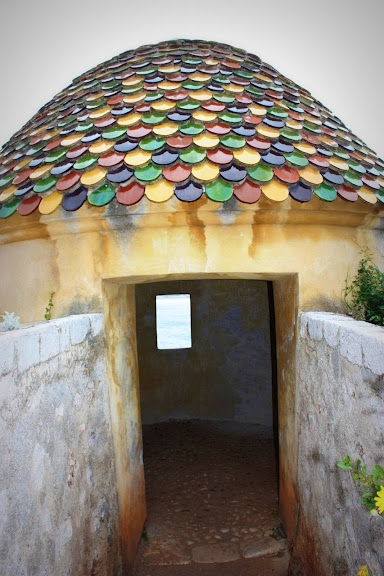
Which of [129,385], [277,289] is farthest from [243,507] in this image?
[277,289]

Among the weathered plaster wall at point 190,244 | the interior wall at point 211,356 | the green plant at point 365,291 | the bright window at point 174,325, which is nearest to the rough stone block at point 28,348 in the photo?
the weathered plaster wall at point 190,244

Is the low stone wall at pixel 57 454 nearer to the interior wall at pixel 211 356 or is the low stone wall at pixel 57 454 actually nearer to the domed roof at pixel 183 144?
the domed roof at pixel 183 144

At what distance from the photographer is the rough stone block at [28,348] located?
1.65m

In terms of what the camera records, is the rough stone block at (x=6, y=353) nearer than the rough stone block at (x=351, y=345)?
Yes

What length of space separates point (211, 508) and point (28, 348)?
3254 millimetres

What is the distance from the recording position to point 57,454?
1995mm

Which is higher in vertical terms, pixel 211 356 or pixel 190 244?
pixel 190 244

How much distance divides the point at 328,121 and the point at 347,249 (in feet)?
5.61

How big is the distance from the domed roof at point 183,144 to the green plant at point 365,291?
1.67 feet

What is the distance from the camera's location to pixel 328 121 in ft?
13.4

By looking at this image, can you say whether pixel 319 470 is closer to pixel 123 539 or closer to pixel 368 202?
pixel 123 539

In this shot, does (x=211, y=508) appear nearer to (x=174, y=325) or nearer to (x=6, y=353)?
(x=6, y=353)

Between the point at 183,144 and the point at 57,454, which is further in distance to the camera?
the point at 183,144

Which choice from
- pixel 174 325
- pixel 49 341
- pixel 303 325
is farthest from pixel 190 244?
pixel 174 325
